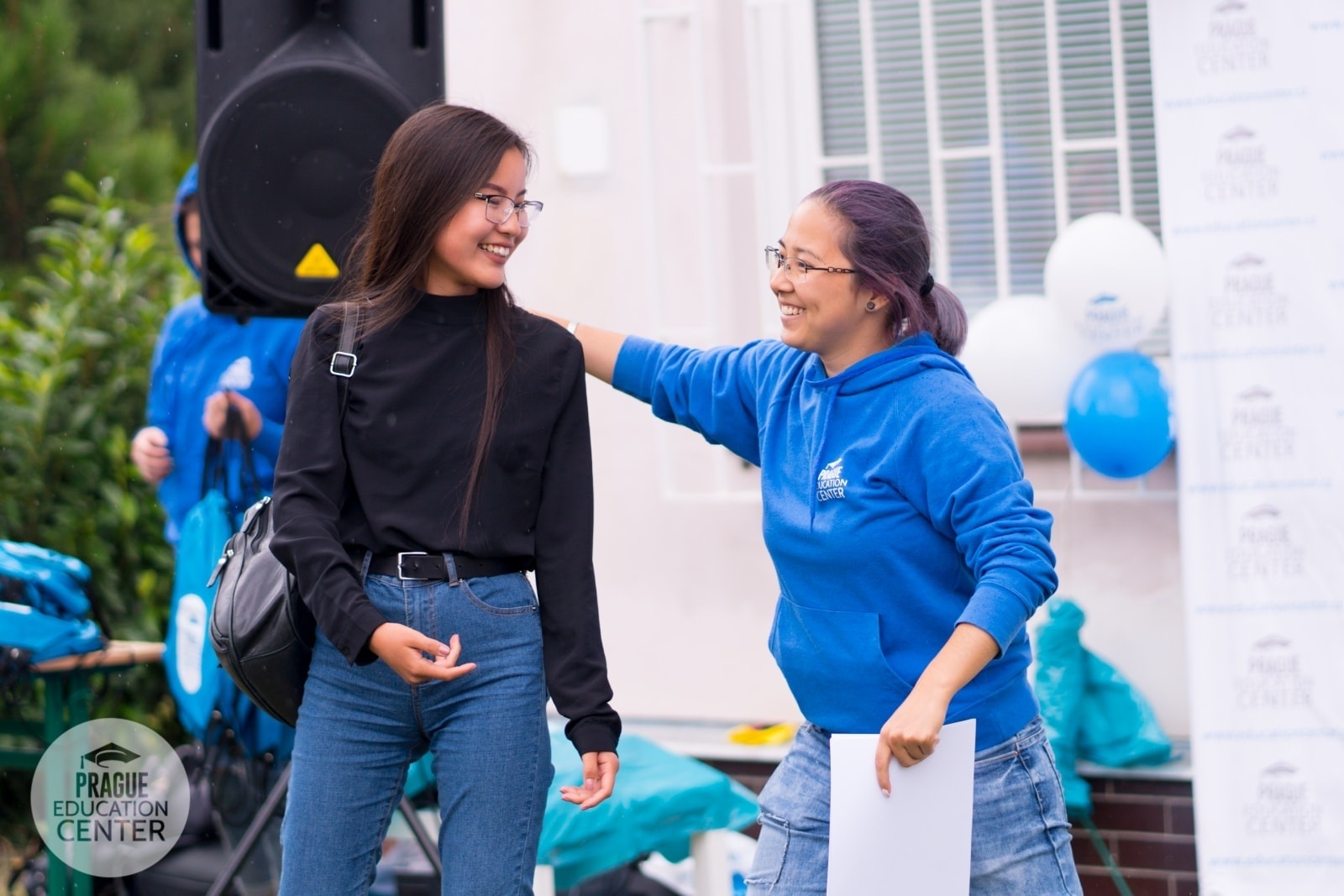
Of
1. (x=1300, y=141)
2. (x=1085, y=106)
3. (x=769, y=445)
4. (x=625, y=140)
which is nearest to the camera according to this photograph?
(x=769, y=445)

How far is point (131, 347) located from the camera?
18.7 feet

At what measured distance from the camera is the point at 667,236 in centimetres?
463

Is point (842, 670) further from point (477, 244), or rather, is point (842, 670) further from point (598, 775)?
point (477, 244)

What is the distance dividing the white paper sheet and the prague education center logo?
2.33 meters

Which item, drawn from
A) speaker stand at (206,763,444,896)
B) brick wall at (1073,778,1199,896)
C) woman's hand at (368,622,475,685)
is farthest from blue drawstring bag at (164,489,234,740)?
brick wall at (1073,778,1199,896)

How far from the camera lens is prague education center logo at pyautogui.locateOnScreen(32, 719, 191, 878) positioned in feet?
12.3

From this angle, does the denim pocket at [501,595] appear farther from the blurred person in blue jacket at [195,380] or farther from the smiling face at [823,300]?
the blurred person in blue jacket at [195,380]

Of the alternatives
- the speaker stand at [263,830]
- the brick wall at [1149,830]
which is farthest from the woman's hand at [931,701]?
the brick wall at [1149,830]

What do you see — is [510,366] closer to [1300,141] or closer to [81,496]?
[1300,141]

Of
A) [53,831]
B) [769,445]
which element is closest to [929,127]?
[769,445]

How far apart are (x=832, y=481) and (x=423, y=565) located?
0.60 meters

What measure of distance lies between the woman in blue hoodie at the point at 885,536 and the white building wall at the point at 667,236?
2.20 meters

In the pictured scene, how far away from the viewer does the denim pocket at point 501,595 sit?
2059mm

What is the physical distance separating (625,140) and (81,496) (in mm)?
2470
